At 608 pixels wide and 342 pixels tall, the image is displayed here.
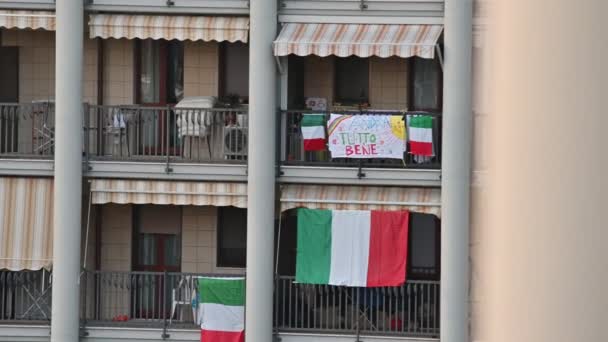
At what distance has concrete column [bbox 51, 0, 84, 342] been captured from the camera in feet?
71.3

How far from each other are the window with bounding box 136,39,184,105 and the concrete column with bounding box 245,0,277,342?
74.5 inches

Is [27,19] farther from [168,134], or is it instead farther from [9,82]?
[168,134]

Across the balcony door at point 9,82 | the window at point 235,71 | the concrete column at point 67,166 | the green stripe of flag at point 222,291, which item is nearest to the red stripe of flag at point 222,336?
the green stripe of flag at point 222,291

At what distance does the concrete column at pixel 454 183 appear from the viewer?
21.4 metres

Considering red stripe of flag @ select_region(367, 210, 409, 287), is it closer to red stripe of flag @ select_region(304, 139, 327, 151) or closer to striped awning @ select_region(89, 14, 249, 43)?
red stripe of flag @ select_region(304, 139, 327, 151)

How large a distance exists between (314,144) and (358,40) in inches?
68.9

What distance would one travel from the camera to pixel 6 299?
2250cm

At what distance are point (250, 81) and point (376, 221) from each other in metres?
2.91

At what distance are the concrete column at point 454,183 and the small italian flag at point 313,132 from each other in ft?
6.16

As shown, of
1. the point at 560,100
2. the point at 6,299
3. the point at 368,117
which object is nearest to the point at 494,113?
the point at 560,100

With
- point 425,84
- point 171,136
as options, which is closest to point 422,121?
point 425,84

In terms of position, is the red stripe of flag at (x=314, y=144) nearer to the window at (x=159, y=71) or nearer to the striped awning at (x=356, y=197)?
the striped awning at (x=356, y=197)

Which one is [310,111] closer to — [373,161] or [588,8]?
[373,161]

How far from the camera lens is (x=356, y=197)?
71.9 ft
